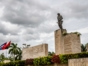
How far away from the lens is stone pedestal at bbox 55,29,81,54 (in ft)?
51.5

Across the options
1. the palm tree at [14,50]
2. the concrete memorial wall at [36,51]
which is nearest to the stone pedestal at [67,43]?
the concrete memorial wall at [36,51]

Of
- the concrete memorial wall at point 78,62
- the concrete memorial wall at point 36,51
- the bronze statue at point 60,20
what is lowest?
the concrete memorial wall at point 78,62

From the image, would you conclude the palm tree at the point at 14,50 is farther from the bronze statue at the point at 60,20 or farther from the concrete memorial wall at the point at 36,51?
the bronze statue at the point at 60,20

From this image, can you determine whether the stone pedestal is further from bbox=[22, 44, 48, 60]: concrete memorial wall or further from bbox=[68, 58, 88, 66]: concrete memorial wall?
bbox=[68, 58, 88, 66]: concrete memorial wall

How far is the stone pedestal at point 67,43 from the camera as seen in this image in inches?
618

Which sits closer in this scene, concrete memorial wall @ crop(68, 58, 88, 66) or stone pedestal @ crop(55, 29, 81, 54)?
concrete memorial wall @ crop(68, 58, 88, 66)

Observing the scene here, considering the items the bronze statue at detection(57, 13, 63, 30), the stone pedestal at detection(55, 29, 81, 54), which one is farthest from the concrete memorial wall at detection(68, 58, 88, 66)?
the bronze statue at detection(57, 13, 63, 30)

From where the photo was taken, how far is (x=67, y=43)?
16156mm

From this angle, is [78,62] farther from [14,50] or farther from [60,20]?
[14,50]

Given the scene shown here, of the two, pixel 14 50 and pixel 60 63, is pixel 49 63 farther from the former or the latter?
pixel 14 50

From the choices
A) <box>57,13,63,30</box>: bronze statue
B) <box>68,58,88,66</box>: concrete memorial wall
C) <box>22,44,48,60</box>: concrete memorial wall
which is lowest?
<box>68,58,88,66</box>: concrete memorial wall

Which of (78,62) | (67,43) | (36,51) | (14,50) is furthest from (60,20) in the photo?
(14,50)

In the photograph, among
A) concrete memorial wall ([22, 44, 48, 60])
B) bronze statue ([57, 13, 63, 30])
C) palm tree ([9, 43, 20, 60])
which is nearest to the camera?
concrete memorial wall ([22, 44, 48, 60])

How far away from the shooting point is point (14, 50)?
141ft
